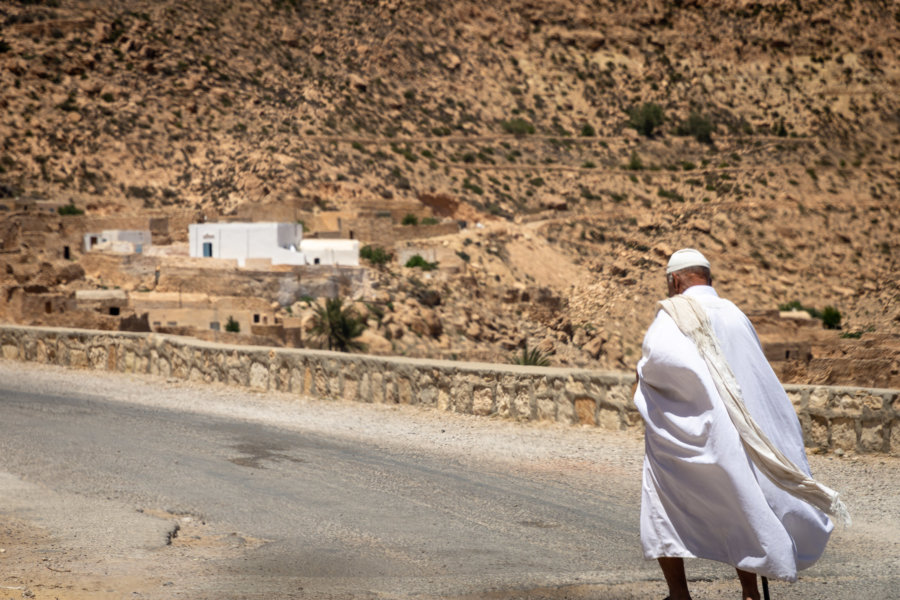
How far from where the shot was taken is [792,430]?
4391 mm

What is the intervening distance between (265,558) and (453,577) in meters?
0.91

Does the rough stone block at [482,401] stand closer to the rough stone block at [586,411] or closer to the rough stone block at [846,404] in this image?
the rough stone block at [586,411]

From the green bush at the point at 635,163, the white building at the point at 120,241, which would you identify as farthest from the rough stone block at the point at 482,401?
the green bush at the point at 635,163

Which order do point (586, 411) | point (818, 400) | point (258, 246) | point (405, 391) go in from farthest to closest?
point (258, 246) → point (405, 391) → point (586, 411) → point (818, 400)

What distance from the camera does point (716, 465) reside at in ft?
13.8

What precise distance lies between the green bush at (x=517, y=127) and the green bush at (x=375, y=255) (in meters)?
26.4

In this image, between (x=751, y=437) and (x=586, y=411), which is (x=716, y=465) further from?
(x=586, y=411)

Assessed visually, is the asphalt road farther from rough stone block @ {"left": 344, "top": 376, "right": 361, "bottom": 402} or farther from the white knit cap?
the white knit cap

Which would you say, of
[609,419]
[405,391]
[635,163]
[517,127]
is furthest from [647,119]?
[609,419]

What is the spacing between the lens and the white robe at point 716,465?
4172 mm

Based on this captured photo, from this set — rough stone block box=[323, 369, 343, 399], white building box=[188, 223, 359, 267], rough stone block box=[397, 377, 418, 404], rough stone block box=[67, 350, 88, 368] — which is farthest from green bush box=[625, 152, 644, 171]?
rough stone block box=[397, 377, 418, 404]

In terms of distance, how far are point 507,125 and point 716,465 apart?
211ft

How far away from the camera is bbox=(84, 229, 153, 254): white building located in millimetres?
39531

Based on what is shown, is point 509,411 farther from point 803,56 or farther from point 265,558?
point 803,56
